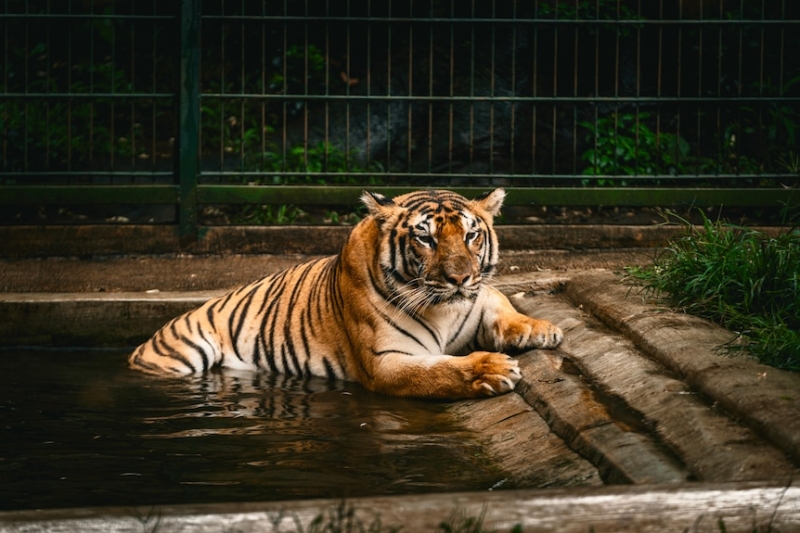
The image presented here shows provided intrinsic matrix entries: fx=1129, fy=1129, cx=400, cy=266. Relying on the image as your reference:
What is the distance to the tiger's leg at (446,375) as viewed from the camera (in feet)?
A: 15.6

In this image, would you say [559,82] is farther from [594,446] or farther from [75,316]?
[594,446]

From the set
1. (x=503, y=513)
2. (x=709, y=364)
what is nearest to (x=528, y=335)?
(x=709, y=364)

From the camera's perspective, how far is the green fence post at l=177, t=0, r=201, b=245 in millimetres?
7234

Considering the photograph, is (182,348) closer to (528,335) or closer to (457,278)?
(457,278)

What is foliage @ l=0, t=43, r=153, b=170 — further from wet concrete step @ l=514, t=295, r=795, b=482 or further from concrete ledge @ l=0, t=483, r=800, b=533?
concrete ledge @ l=0, t=483, r=800, b=533

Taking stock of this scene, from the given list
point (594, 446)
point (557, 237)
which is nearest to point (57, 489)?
→ point (594, 446)

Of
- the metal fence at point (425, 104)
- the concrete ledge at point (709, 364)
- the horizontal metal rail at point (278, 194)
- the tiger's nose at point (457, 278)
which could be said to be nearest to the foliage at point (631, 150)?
the metal fence at point (425, 104)

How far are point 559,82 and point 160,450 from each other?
7158 millimetres

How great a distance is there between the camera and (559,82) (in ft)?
34.3

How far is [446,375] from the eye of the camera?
16.0 ft

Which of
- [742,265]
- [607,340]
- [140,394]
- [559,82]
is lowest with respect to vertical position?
[140,394]

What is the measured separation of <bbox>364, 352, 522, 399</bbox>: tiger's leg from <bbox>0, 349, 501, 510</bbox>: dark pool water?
7cm

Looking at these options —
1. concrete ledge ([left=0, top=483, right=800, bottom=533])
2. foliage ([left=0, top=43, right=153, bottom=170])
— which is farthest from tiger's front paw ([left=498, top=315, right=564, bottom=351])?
foliage ([left=0, top=43, right=153, bottom=170])

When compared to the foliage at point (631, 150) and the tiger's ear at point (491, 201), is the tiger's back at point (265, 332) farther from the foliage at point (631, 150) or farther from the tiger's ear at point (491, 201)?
the foliage at point (631, 150)
